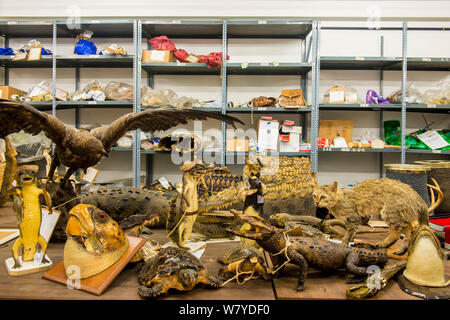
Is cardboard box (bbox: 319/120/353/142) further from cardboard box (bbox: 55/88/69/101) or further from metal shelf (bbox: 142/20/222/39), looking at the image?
cardboard box (bbox: 55/88/69/101)

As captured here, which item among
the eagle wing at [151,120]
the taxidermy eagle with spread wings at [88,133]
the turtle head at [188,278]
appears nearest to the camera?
the turtle head at [188,278]

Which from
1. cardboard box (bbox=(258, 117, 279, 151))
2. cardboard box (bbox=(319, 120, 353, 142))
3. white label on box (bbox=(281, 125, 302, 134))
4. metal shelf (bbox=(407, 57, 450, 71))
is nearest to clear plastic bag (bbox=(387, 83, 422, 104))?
metal shelf (bbox=(407, 57, 450, 71))

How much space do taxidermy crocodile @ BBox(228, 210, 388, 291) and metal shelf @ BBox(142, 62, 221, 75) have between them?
2.61 meters

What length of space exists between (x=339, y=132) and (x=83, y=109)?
3.18 metres

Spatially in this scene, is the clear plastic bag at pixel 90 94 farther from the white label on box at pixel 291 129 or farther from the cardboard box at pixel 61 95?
the white label on box at pixel 291 129

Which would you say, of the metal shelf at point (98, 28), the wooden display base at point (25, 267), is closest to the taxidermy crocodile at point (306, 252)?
the wooden display base at point (25, 267)

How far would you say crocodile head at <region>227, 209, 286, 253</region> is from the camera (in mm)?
943

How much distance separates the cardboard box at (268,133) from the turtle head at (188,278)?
7.92 ft

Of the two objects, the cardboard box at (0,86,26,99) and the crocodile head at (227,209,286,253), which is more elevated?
the cardboard box at (0,86,26,99)

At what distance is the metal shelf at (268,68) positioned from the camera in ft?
10.5

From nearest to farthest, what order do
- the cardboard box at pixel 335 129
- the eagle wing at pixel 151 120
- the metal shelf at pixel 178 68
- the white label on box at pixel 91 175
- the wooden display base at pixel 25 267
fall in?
1. the wooden display base at pixel 25 267
2. the eagle wing at pixel 151 120
3. the white label on box at pixel 91 175
4. the metal shelf at pixel 178 68
5. the cardboard box at pixel 335 129

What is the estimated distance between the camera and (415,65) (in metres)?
3.47

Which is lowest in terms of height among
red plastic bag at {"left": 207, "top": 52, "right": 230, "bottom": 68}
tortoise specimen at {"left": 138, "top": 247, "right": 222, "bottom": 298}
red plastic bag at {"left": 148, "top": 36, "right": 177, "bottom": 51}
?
tortoise specimen at {"left": 138, "top": 247, "right": 222, "bottom": 298}
